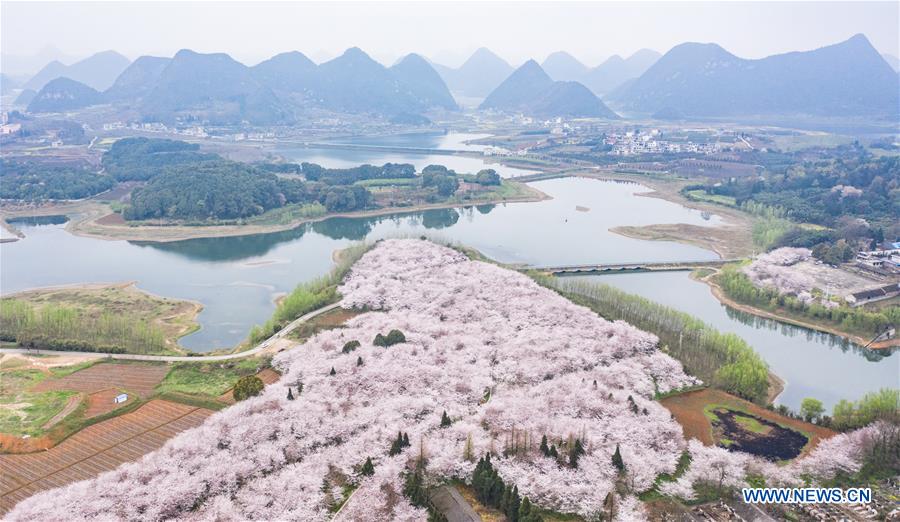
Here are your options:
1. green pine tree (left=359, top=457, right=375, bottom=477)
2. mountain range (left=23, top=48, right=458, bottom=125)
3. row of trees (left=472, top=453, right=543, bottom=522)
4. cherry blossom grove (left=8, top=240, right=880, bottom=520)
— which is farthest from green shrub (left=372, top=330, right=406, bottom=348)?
mountain range (left=23, top=48, right=458, bottom=125)

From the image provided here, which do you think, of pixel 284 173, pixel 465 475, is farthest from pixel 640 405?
pixel 284 173

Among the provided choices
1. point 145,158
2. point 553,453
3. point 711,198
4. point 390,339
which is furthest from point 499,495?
point 145,158

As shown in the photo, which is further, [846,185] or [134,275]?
[846,185]

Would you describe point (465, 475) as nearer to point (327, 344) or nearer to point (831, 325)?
point (327, 344)

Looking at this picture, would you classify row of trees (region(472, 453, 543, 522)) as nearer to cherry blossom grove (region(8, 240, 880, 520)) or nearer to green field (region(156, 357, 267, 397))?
cherry blossom grove (region(8, 240, 880, 520))

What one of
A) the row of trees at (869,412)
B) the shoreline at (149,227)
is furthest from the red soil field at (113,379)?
the shoreline at (149,227)

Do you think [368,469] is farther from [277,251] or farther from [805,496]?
[277,251]

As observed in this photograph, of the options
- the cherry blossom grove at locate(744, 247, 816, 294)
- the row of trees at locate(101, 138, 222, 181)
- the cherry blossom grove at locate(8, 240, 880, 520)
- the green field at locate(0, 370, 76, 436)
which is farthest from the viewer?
the row of trees at locate(101, 138, 222, 181)

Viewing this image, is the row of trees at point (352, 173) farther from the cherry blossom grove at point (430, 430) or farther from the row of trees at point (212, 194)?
the cherry blossom grove at point (430, 430)
